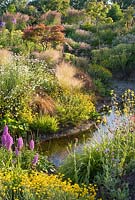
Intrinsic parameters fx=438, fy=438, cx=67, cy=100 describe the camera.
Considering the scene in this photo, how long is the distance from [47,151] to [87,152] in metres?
1.97

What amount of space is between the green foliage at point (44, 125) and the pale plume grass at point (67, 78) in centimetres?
177

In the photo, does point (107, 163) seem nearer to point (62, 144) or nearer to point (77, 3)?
point (62, 144)

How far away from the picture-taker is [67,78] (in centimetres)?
1072

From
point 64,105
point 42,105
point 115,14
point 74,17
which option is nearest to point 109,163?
point 42,105

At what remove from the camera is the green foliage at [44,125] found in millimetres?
8859

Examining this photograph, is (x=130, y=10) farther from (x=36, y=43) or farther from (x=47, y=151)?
(x=47, y=151)

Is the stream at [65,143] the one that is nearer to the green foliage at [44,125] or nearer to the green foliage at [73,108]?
the green foliage at [44,125]

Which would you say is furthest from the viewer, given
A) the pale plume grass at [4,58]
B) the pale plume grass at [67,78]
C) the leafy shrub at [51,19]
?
the leafy shrub at [51,19]

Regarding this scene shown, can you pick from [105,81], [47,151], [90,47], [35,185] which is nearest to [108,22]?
[90,47]

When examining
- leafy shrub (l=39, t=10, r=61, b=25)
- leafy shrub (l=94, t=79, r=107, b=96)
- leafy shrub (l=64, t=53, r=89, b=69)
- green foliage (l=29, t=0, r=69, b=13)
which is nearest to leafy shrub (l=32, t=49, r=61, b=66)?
leafy shrub (l=64, t=53, r=89, b=69)

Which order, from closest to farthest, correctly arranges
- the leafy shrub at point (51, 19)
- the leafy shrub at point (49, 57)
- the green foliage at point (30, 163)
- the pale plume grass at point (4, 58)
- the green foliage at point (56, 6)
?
the green foliage at point (30, 163), the pale plume grass at point (4, 58), the leafy shrub at point (49, 57), the leafy shrub at point (51, 19), the green foliage at point (56, 6)

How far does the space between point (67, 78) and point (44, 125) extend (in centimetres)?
215

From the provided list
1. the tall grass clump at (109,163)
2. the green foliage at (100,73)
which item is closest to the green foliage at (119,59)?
the green foliage at (100,73)

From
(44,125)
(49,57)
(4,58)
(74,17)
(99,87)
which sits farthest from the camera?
(74,17)
